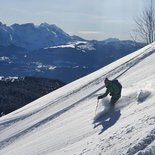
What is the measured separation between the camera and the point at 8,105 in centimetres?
8394

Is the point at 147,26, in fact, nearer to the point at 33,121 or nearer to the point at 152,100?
the point at 33,121

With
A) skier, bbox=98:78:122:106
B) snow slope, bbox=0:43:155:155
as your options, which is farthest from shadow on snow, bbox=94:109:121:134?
skier, bbox=98:78:122:106

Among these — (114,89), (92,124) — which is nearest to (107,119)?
(92,124)

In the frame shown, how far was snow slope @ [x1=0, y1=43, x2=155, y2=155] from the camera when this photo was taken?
11.7m

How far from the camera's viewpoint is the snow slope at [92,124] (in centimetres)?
1172

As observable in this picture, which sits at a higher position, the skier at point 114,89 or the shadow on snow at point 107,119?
the skier at point 114,89

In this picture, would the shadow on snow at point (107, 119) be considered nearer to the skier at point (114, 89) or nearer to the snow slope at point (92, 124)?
the snow slope at point (92, 124)

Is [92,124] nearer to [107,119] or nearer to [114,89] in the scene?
[107,119]

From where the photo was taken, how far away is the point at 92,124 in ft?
53.1

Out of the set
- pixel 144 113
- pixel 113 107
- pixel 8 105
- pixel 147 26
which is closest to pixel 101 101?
pixel 113 107

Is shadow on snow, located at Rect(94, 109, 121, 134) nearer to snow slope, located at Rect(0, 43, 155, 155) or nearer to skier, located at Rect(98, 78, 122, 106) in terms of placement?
snow slope, located at Rect(0, 43, 155, 155)

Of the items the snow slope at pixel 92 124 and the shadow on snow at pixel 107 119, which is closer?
the snow slope at pixel 92 124

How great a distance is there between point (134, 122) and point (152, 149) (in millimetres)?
2786

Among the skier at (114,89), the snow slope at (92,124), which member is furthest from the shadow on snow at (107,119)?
the skier at (114,89)
